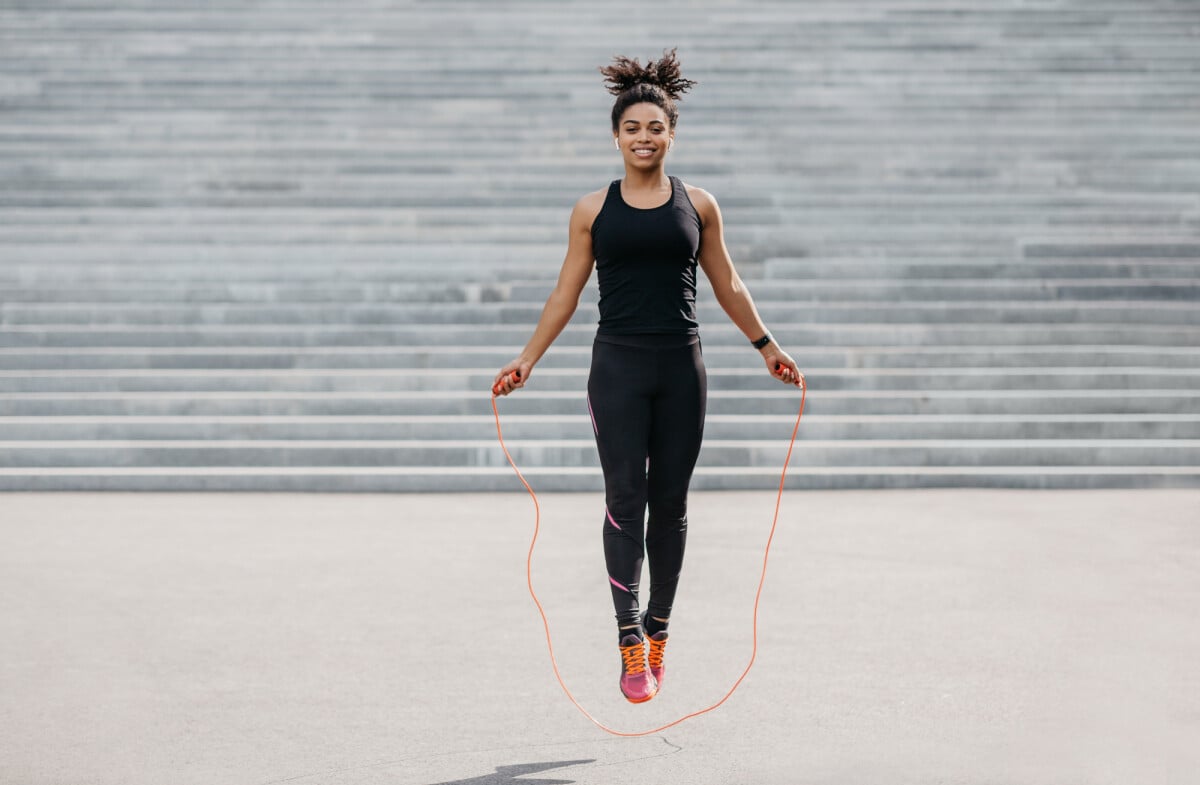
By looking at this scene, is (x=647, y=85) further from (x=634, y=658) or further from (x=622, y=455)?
(x=634, y=658)

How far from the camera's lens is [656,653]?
183 inches

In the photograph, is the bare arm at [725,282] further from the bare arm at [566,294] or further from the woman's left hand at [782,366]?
the bare arm at [566,294]

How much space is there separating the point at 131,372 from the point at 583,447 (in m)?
3.75

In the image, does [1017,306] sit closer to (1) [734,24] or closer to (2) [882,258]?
(2) [882,258]

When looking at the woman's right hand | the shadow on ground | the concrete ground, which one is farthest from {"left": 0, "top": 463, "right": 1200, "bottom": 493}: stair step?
the shadow on ground

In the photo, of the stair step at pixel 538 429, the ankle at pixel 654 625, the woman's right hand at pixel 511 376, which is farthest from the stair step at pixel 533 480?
the woman's right hand at pixel 511 376

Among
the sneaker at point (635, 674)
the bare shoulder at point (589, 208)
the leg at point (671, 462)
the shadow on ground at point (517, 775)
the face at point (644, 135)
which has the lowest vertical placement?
the shadow on ground at point (517, 775)

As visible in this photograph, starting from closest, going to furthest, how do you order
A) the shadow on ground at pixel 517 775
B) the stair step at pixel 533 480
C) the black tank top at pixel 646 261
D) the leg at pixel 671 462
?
the shadow on ground at pixel 517 775 < the black tank top at pixel 646 261 < the leg at pixel 671 462 < the stair step at pixel 533 480

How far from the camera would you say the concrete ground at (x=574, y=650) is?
13.6 feet

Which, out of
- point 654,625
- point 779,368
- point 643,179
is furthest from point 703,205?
point 654,625

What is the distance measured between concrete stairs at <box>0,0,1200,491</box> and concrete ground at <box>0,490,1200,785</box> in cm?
140

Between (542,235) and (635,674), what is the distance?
28.3 feet

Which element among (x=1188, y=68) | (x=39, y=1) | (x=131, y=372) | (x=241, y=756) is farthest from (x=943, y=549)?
(x=39, y=1)

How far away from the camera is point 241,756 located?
4.18 m
